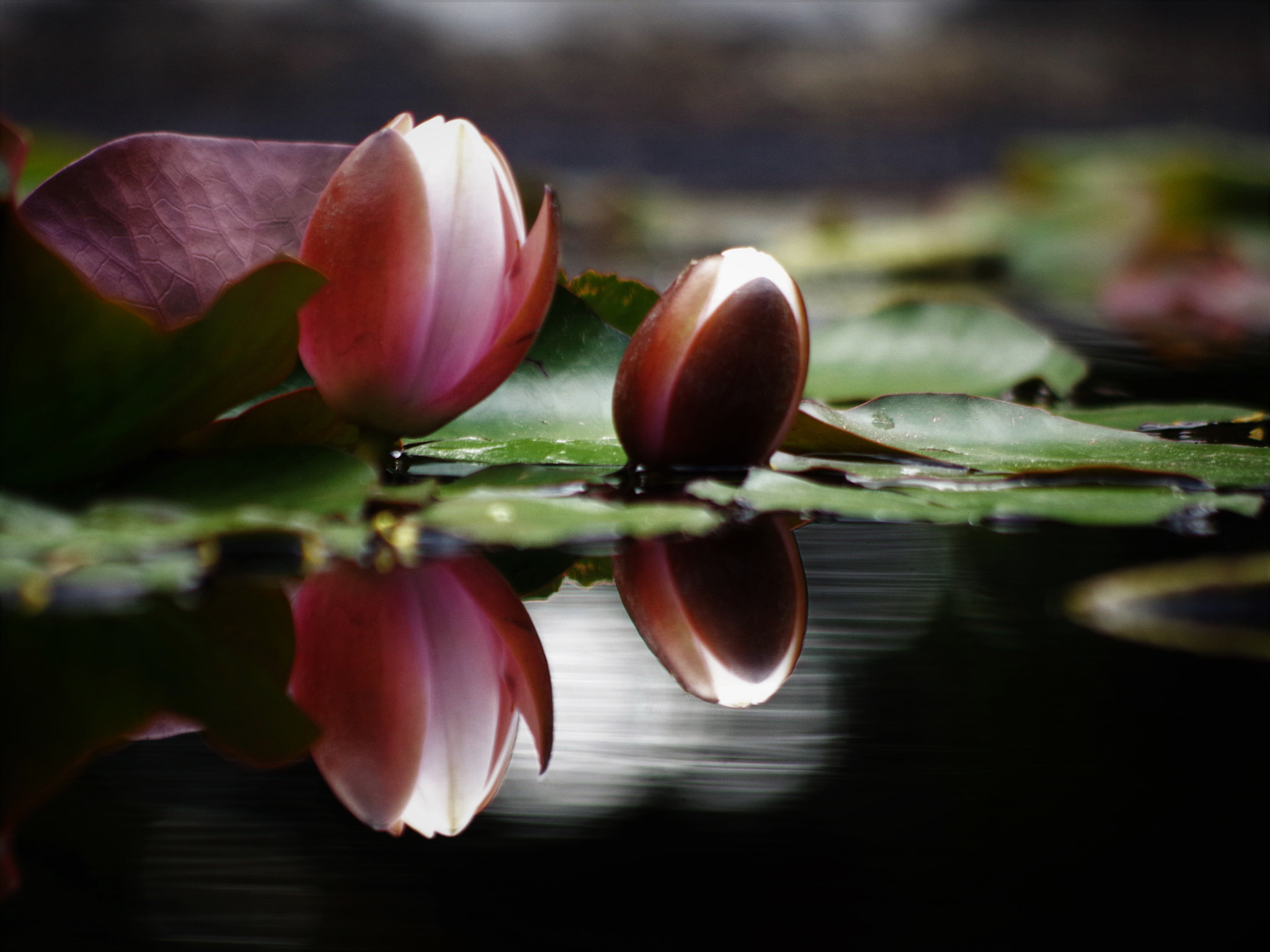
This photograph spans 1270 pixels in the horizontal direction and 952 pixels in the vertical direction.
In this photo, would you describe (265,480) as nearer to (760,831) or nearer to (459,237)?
(459,237)

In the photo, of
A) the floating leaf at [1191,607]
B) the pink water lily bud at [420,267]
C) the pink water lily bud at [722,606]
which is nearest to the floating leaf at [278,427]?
the pink water lily bud at [420,267]

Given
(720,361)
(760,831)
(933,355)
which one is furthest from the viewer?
(933,355)

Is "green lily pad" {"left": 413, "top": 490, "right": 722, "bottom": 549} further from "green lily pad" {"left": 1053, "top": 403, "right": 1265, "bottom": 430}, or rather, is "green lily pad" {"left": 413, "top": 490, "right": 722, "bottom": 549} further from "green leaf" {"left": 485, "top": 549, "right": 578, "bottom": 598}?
"green lily pad" {"left": 1053, "top": 403, "right": 1265, "bottom": 430}

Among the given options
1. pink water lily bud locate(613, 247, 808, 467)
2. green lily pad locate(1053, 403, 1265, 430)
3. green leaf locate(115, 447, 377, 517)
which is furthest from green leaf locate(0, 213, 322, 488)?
green lily pad locate(1053, 403, 1265, 430)

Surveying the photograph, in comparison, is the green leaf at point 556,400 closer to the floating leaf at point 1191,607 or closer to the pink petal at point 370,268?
the pink petal at point 370,268

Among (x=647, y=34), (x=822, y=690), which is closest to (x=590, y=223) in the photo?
(x=822, y=690)

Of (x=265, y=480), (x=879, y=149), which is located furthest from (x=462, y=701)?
(x=879, y=149)
